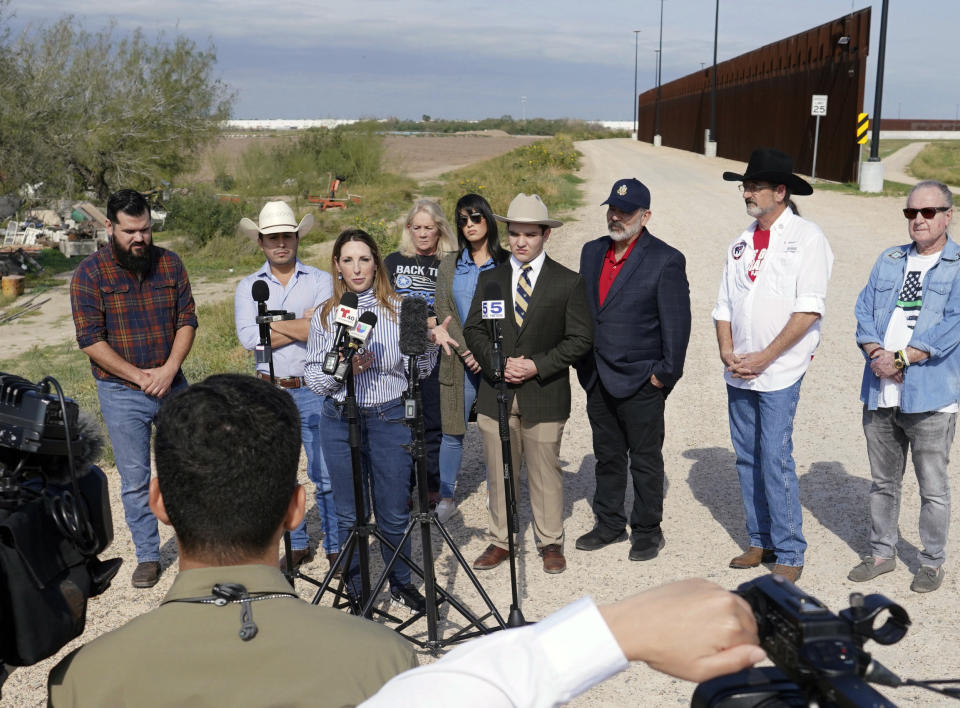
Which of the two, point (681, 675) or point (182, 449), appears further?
point (182, 449)

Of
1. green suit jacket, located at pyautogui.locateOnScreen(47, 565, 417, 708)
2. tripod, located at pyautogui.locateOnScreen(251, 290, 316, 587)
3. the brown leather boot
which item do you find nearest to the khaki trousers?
the brown leather boot

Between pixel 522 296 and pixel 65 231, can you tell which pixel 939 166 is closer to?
pixel 65 231

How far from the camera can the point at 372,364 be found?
4.73m

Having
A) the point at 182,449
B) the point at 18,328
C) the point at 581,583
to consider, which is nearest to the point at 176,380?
the point at 581,583

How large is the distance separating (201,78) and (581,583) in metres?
28.5

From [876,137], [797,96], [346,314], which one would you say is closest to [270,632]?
[346,314]

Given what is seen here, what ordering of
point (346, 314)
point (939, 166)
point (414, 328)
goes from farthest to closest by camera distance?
point (939, 166) → point (414, 328) → point (346, 314)

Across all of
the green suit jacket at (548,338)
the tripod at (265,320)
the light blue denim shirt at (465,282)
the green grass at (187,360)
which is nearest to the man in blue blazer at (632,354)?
the green suit jacket at (548,338)

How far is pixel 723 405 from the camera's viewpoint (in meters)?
8.54

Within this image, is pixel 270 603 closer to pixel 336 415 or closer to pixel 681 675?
pixel 681 675

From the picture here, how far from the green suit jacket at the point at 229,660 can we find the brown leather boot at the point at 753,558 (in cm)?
416

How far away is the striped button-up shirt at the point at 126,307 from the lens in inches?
205

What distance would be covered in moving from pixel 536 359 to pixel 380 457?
1.17 meters

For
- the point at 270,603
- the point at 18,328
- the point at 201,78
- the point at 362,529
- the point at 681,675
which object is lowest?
the point at 18,328
